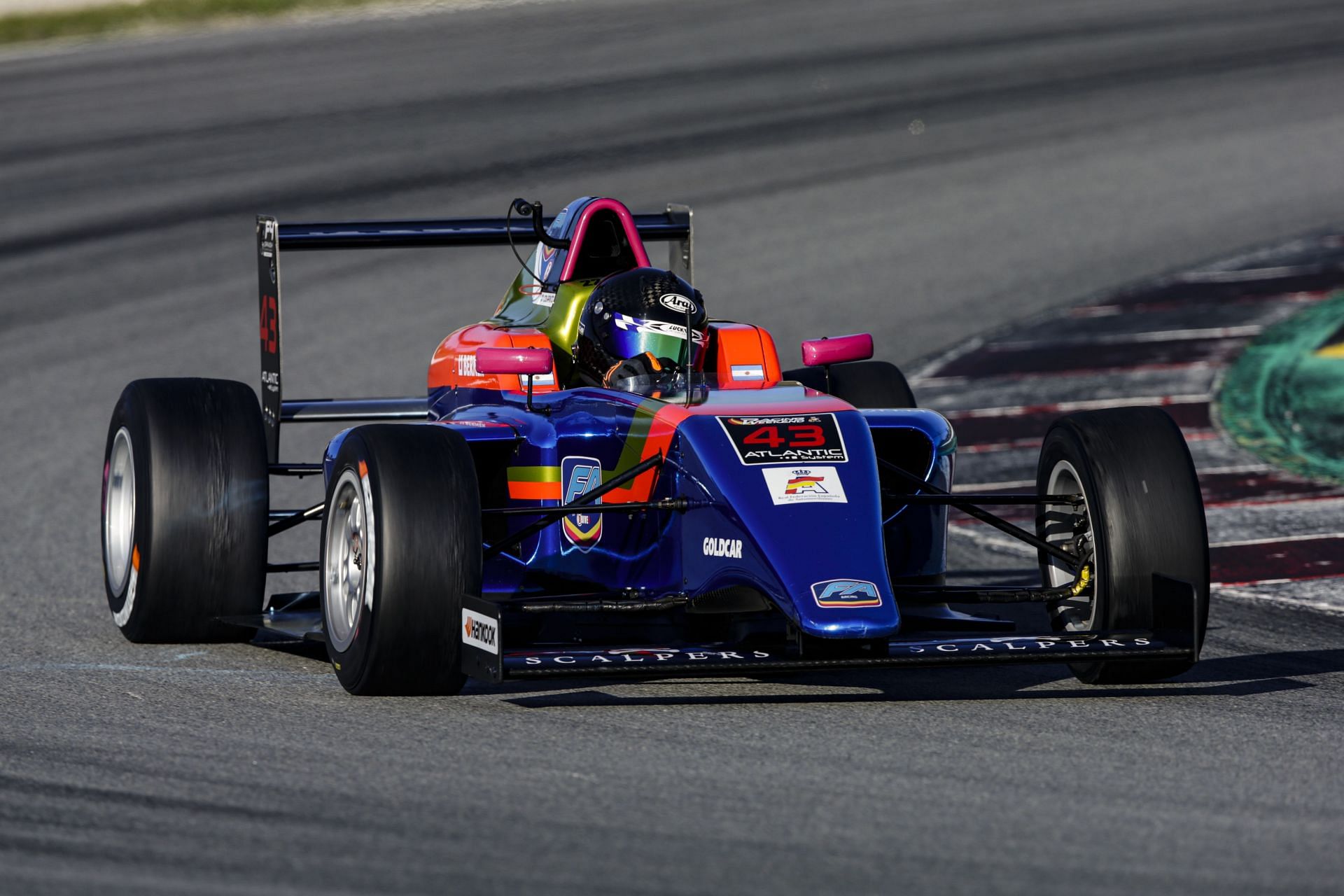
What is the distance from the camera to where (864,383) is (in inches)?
366

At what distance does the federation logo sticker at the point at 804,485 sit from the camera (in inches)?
265

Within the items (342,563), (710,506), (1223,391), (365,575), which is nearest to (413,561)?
(365,575)

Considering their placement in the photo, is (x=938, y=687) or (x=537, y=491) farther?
(x=537, y=491)

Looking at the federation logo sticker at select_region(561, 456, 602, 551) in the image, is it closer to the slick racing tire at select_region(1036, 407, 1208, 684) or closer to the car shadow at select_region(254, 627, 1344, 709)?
the car shadow at select_region(254, 627, 1344, 709)

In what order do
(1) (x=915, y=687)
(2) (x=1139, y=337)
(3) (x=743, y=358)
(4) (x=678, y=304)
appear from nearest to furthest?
(1) (x=915, y=687), (4) (x=678, y=304), (3) (x=743, y=358), (2) (x=1139, y=337)

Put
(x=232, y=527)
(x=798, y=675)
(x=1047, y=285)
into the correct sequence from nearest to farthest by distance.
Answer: (x=798, y=675)
(x=232, y=527)
(x=1047, y=285)

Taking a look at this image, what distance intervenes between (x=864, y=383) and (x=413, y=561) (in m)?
3.20

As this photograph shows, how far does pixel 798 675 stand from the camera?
294 inches

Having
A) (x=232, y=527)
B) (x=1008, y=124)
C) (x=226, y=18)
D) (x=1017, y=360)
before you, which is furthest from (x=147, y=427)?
(x=226, y=18)

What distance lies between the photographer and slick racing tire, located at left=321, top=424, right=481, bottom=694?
21.7 ft

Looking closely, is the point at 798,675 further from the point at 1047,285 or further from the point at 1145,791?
the point at 1047,285

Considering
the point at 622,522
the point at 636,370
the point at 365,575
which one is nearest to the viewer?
the point at 365,575

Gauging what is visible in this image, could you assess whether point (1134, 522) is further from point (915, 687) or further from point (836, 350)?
point (836, 350)

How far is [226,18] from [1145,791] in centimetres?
2508
